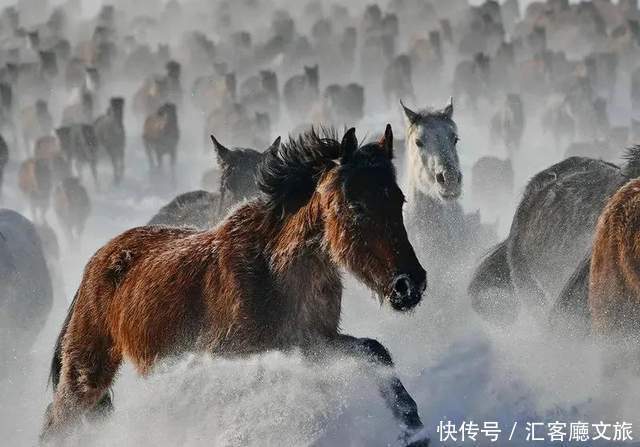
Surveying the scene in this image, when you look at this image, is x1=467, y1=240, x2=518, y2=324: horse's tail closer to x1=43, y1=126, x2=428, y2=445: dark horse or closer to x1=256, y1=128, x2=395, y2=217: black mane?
x1=43, y1=126, x2=428, y2=445: dark horse

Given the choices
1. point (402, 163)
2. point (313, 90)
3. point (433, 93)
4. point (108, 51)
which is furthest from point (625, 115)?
point (108, 51)

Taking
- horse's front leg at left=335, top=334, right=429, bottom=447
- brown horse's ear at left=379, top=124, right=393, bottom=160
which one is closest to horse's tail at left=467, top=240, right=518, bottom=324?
horse's front leg at left=335, top=334, right=429, bottom=447

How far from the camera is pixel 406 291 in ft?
16.2

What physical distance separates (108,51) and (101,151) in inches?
836

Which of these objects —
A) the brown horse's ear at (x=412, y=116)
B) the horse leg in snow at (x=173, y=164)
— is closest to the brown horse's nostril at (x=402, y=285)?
the brown horse's ear at (x=412, y=116)

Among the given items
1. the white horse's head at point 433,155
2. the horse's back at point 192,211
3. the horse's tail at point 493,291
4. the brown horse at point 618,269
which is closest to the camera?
the brown horse at point 618,269

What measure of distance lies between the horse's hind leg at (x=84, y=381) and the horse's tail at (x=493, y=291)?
4.35 meters

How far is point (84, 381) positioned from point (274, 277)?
1.57m

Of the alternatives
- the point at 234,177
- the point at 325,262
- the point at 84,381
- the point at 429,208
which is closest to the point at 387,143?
the point at 325,262

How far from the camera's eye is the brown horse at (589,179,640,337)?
5.74 metres

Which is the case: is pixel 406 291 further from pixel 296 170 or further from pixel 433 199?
pixel 433 199

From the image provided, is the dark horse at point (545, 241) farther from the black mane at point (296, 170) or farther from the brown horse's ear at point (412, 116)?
the black mane at point (296, 170)

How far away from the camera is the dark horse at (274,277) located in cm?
517

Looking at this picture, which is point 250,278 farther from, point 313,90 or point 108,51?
point 108,51
